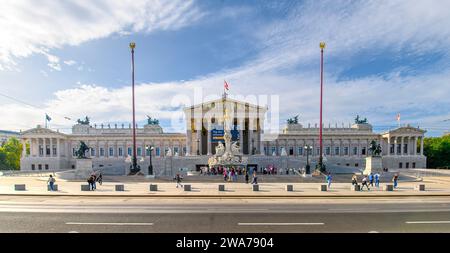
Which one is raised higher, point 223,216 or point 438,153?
point 223,216

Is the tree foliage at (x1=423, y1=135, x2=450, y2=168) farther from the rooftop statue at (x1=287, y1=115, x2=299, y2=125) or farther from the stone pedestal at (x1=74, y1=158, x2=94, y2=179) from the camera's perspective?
the stone pedestal at (x1=74, y1=158, x2=94, y2=179)

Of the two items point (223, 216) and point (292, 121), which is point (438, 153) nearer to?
point (292, 121)

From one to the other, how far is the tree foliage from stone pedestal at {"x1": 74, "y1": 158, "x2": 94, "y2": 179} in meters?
96.0

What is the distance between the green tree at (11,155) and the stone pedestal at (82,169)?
191 feet

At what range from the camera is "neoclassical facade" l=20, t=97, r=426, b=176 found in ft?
204

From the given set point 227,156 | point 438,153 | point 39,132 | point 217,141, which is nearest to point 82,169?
point 227,156

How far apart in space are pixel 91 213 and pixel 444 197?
2903 centimetres

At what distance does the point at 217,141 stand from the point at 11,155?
229 feet

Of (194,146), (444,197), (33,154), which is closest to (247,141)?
(194,146)

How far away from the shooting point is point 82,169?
31375mm

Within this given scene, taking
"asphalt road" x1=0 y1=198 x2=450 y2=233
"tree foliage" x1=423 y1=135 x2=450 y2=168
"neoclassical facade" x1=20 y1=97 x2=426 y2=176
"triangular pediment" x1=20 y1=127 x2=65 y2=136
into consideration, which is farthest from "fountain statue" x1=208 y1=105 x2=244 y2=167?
"tree foliage" x1=423 y1=135 x2=450 y2=168
